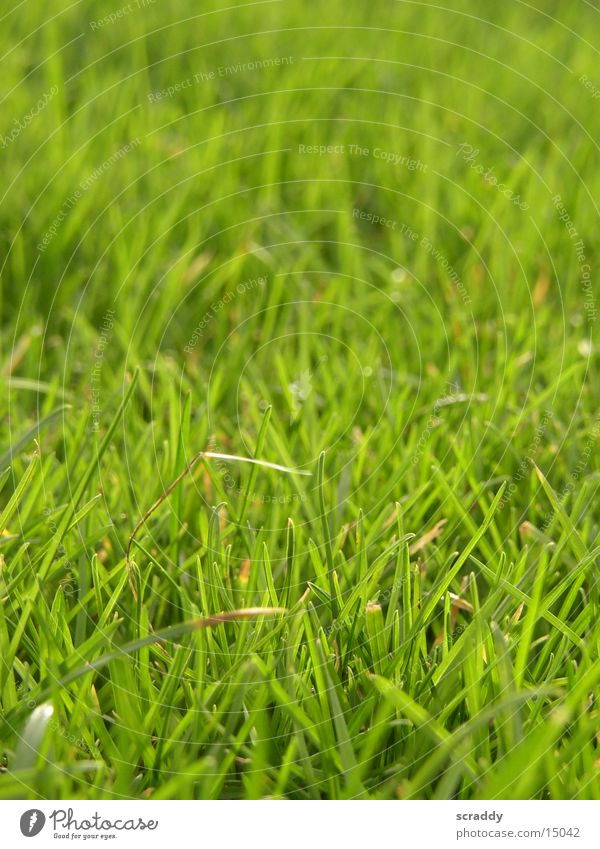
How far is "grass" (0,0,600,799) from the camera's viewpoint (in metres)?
0.84

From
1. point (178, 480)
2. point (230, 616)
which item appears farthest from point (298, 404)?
point (230, 616)

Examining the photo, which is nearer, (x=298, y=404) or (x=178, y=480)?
(x=178, y=480)

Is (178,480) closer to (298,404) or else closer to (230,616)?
(230,616)

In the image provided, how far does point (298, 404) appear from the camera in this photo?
1339 millimetres

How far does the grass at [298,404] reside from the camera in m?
0.84

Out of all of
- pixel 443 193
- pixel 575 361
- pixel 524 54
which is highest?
pixel 524 54

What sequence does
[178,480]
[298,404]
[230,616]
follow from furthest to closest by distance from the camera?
[298,404] → [178,480] → [230,616]

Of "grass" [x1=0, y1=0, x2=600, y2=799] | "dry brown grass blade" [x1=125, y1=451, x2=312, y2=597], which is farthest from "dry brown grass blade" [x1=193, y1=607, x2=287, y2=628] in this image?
"dry brown grass blade" [x1=125, y1=451, x2=312, y2=597]

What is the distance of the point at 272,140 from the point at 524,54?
89 cm

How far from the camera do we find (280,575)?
104 centimetres

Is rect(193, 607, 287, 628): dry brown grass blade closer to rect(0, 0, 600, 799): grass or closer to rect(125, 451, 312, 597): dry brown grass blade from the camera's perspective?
rect(0, 0, 600, 799): grass

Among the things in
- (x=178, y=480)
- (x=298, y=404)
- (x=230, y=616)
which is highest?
(x=298, y=404)

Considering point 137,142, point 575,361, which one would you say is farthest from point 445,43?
point 575,361

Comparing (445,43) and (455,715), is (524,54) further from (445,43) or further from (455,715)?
(455,715)
